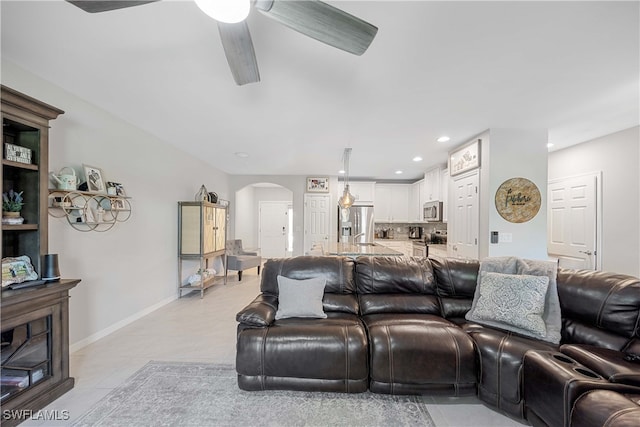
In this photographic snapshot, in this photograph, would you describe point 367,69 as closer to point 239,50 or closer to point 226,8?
point 239,50

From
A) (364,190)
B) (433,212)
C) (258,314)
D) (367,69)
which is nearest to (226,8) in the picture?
(367,69)

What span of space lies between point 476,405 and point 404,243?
4856mm

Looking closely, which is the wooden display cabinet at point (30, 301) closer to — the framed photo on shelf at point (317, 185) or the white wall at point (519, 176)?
the white wall at point (519, 176)

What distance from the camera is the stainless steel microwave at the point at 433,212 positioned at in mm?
5502

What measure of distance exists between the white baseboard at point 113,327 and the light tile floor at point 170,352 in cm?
5

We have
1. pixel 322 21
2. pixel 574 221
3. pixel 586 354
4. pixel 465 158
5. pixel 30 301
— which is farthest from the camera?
pixel 574 221

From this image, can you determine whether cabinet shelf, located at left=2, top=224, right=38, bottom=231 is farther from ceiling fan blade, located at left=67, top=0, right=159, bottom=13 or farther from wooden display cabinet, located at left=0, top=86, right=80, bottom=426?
ceiling fan blade, located at left=67, top=0, right=159, bottom=13

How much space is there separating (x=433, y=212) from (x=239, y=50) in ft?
17.1

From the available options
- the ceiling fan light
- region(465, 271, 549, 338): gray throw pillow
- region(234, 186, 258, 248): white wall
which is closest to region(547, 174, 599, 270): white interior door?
region(465, 271, 549, 338): gray throw pillow

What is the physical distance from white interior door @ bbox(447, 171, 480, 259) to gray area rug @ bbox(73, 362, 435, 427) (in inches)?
97.5

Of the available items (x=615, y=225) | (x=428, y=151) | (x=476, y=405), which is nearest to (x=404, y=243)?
(x=428, y=151)

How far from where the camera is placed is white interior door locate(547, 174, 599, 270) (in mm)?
3682

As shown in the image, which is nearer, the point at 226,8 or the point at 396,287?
the point at 226,8

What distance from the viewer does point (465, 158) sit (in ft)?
12.5
